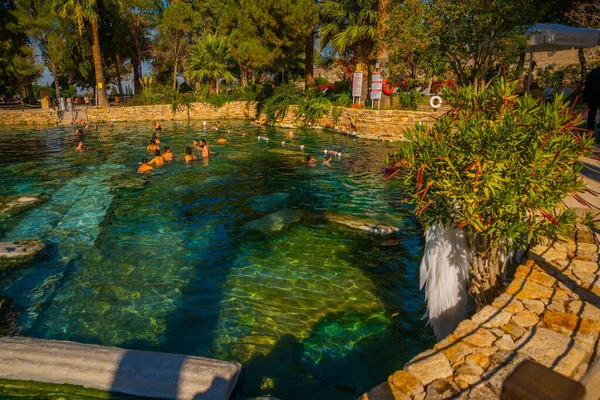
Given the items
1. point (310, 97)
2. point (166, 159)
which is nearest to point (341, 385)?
point (166, 159)

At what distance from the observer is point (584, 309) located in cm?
429

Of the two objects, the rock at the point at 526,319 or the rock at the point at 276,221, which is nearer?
the rock at the point at 526,319

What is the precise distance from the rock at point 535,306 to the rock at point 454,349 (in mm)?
1068

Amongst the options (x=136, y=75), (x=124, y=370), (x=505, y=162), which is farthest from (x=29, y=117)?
(x=505, y=162)

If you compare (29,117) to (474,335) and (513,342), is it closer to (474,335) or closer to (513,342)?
(474,335)

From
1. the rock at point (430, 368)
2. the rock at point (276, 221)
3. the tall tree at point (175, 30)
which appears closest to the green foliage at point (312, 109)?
→ the rock at point (276, 221)

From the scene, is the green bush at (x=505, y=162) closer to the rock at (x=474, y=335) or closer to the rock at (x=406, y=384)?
the rock at (x=474, y=335)

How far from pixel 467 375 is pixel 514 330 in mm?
920

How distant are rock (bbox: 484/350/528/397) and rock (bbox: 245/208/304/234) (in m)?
6.54

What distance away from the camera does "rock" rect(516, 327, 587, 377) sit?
3453mm

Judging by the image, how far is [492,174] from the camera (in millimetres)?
3963

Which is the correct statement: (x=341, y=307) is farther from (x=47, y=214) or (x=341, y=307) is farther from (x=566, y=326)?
(x=47, y=214)

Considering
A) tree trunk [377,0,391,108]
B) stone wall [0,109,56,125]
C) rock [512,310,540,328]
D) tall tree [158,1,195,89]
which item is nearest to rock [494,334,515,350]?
rock [512,310,540,328]

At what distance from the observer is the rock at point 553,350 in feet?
11.3
